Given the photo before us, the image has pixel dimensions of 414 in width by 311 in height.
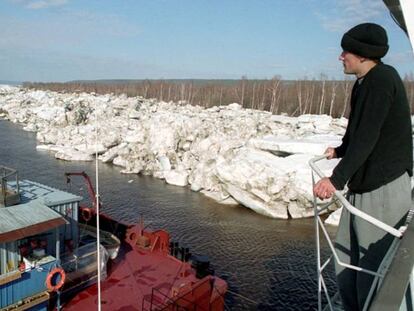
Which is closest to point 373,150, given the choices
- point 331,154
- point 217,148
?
point 331,154

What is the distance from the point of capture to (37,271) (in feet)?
34.3

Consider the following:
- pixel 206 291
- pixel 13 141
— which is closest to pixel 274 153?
pixel 206 291

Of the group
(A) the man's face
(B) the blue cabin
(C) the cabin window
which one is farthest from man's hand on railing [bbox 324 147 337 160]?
(C) the cabin window

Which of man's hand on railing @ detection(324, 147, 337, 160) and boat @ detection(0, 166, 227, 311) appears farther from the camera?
boat @ detection(0, 166, 227, 311)

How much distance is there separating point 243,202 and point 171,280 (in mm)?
17979

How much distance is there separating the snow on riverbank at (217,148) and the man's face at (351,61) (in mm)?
14878

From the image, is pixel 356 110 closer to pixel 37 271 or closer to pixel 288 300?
pixel 37 271

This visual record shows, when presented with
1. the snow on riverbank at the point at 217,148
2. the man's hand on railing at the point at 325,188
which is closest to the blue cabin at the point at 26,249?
the snow on riverbank at the point at 217,148

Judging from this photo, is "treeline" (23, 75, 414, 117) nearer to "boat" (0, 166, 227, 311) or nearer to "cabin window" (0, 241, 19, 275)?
"boat" (0, 166, 227, 311)

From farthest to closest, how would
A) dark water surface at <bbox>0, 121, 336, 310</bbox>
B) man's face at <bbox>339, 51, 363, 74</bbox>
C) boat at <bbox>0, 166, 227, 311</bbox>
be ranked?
dark water surface at <bbox>0, 121, 336, 310</bbox> → boat at <bbox>0, 166, 227, 311</bbox> → man's face at <bbox>339, 51, 363, 74</bbox>

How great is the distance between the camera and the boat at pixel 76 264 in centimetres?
1020

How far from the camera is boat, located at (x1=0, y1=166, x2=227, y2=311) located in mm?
10203

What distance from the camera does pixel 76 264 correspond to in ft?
41.0

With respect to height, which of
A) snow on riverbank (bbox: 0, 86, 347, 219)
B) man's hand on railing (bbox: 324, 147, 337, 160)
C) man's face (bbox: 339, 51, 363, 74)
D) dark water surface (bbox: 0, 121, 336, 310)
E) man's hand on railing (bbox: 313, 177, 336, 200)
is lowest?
dark water surface (bbox: 0, 121, 336, 310)
